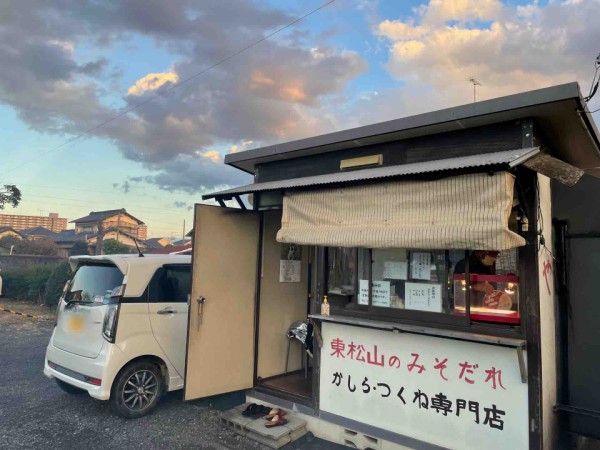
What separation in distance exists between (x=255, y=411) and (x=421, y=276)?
244 cm

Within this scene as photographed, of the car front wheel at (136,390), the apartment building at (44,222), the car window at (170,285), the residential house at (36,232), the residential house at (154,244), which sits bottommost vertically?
the car front wheel at (136,390)

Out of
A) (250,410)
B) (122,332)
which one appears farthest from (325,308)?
(122,332)

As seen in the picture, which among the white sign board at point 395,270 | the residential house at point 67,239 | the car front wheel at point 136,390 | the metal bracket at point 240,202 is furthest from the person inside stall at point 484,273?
the residential house at point 67,239

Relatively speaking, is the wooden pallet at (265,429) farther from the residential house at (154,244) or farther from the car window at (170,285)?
the residential house at (154,244)

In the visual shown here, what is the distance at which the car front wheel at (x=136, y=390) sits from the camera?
14.2 feet

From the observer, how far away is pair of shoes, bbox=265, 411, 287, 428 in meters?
4.12

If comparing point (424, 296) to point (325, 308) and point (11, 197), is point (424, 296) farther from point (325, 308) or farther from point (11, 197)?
point (11, 197)

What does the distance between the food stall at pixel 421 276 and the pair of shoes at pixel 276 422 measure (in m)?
0.23

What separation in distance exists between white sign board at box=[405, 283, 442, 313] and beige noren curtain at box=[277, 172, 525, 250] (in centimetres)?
61

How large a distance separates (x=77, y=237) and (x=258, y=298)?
113ft

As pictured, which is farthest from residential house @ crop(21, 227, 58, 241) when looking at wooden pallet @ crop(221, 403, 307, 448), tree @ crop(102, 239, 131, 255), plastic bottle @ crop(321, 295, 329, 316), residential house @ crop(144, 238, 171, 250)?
plastic bottle @ crop(321, 295, 329, 316)

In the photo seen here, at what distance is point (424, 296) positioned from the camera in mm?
3600

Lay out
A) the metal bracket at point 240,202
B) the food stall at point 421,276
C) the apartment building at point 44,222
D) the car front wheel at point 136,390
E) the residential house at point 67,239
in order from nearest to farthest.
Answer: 1. the food stall at point 421,276
2. the car front wheel at point 136,390
3. the metal bracket at point 240,202
4. the residential house at point 67,239
5. the apartment building at point 44,222

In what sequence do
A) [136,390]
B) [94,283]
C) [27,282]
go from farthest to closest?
1. [27,282]
2. [94,283]
3. [136,390]
